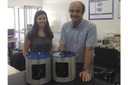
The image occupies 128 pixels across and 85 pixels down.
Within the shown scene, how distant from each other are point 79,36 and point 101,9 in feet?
8.05

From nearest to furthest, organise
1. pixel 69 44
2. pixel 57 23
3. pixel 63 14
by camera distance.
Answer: pixel 69 44, pixel 63 14, pixel 57 23

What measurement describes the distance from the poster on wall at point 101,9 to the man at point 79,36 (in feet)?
7.31

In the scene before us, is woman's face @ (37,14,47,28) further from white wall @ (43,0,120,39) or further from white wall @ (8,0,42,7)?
white wall @ (8,0,42,7)

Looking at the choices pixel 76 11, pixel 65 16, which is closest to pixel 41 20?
pixel 76 11

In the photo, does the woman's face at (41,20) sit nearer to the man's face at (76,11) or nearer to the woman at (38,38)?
the woman at (38,38)

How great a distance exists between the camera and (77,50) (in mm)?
1572

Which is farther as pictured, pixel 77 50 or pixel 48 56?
pixel 77 50

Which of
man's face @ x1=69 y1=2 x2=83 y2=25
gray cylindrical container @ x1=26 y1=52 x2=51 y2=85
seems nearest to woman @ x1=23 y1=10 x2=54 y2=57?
man's face @ x1=69 y1=2 x2=83 y2=25

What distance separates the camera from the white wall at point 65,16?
3557mm

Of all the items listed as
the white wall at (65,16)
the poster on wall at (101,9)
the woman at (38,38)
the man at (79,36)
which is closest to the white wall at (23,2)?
the white wall at (65,16)

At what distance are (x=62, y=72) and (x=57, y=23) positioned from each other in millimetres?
4253

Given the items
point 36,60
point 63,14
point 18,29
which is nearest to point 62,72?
point 36,60

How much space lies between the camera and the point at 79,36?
5.10 feet
